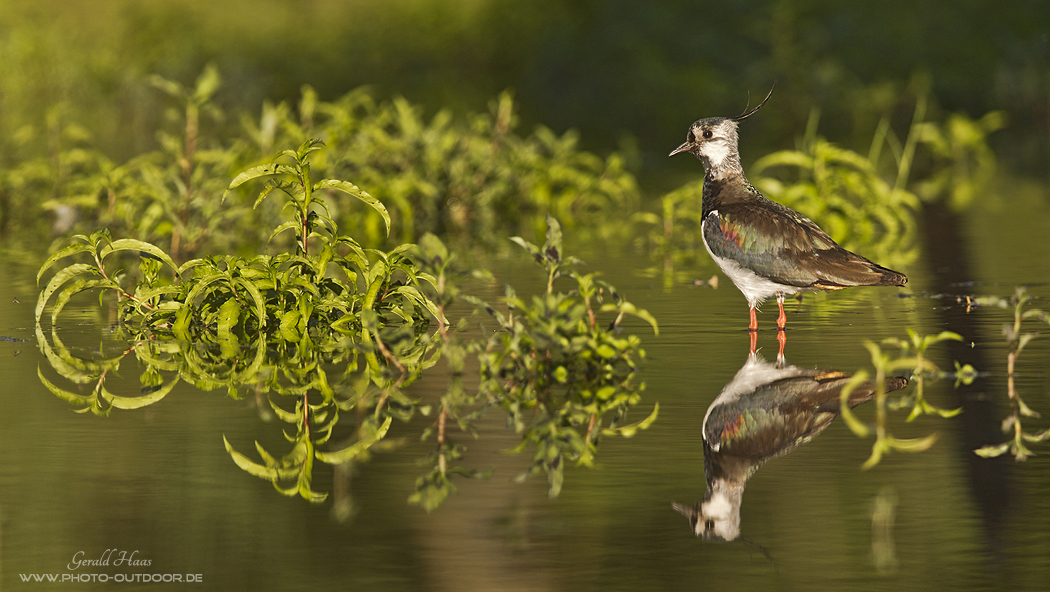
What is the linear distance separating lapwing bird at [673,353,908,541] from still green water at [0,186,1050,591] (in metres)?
0.06

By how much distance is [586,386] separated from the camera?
21.7 feet

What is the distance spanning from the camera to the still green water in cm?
413

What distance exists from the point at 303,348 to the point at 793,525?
3.57m

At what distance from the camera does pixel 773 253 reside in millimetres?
7680

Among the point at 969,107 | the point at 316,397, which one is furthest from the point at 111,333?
the point at 969,107

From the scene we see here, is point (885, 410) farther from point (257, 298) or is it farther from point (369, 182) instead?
point (369, 182)

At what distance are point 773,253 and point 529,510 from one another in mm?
3259

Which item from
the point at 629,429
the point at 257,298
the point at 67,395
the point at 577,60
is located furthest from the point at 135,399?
the point at 577,60

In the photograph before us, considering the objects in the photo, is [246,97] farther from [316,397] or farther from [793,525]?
[793,525]

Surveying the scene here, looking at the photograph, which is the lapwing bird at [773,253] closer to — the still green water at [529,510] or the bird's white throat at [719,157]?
the bird's white throat at [719,157]

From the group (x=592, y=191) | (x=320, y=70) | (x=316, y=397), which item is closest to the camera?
(x=316, y=397)

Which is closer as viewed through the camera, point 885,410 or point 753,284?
point 885,410

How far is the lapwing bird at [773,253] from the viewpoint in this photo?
7.59m

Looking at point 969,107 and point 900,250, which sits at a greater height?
point 969,107
